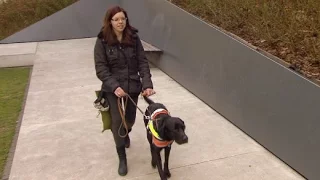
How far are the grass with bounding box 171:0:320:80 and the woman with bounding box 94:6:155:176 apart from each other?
1.68 metres

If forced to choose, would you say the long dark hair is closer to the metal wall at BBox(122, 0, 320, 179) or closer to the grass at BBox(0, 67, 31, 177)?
the metal wall at BBox(122, 0, 320, 179)

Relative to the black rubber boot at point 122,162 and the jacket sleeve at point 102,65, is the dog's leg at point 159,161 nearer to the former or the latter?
the black rubber boot at point 122,162

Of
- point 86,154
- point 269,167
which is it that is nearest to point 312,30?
point 269,167

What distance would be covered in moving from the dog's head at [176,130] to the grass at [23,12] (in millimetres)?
8996

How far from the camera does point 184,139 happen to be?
306 centimetres

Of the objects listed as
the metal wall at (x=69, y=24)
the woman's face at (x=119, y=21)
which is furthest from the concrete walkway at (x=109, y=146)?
the metal wall at (x=69, y=24)

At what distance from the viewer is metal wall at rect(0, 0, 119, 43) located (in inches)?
427

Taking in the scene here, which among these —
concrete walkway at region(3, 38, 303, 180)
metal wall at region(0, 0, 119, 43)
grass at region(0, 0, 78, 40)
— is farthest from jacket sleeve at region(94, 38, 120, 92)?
grass at region(0, 0, 78, 40)

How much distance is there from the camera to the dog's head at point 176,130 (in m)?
3.09

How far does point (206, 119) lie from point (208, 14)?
6.97ft

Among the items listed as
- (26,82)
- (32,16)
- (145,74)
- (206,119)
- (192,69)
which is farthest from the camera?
(32,16)

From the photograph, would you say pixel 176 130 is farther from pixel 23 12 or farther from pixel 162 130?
pixel 23 12

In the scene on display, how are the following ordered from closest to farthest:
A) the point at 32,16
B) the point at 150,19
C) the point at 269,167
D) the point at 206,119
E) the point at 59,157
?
1. the point at 269,167
2. the point at 59,157
3. the point at 206,119
4. the point at 150,19
5. the point at 32,16

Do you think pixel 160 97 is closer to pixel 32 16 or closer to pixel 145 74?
pixel 145 74
